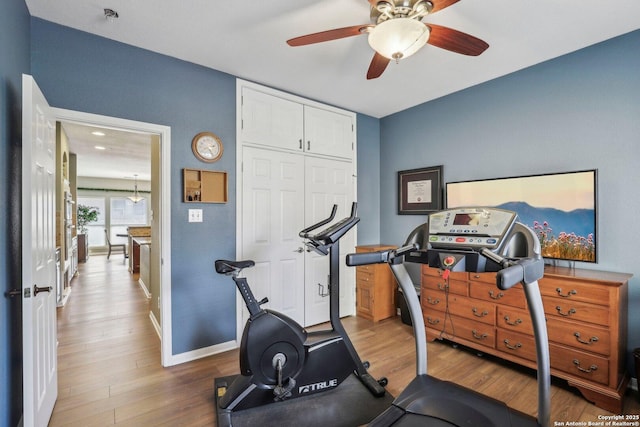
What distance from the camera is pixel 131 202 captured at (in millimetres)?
11492

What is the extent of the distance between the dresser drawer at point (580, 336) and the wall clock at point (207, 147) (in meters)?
3.14

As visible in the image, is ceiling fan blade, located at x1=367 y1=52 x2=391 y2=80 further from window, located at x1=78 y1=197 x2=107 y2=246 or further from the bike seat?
window, located at x1=78 y1=197 x2=107 y2=246

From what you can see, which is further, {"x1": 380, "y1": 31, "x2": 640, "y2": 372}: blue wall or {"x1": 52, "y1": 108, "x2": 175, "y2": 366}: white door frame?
{"x1": 52, "y1": 108, "x2": 175, "y2": 366}: white door frame

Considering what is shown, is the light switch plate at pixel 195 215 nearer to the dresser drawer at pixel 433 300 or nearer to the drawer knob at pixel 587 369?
the dresser drawer at pixel 433 300

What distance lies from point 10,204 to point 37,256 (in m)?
0.33

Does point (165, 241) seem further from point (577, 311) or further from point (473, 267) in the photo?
point (577, 311)

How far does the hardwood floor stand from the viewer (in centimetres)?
203

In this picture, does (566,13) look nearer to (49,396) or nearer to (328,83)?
(328,83)

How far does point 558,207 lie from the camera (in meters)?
2.64

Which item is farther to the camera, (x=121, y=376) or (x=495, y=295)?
(x=495, y=295)

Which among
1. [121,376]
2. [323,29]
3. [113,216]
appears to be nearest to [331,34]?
[323,29]

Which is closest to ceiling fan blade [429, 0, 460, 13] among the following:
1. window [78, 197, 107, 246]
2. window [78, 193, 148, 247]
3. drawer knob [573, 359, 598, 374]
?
drawer knob [573, 359, 598, 374]

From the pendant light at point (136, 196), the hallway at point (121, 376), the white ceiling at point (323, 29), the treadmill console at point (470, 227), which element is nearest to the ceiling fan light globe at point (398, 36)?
the white ceiling at point (323, 29)

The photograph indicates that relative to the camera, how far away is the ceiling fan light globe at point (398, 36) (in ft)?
5.41
